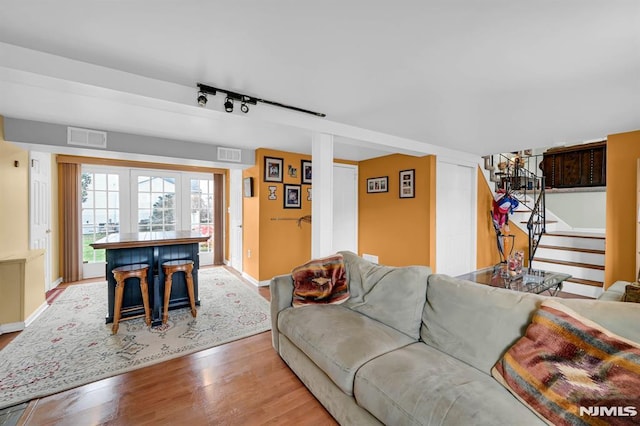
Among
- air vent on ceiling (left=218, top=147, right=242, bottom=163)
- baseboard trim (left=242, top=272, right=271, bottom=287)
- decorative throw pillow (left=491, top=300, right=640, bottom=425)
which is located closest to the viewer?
decorative throw pillow (left=491, top=300, right=640, bottom=425)

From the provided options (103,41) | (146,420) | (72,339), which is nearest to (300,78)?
(103,41)

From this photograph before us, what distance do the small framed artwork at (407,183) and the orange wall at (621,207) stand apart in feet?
7.56

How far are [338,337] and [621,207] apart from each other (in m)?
3.89

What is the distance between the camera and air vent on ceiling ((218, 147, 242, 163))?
4.05 m

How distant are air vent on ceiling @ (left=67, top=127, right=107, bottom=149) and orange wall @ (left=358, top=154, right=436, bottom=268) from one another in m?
3.92

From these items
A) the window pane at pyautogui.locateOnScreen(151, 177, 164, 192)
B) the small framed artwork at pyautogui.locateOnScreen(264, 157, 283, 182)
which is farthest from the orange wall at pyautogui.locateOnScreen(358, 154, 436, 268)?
the window pane at pyautogui.locateOnScreen(151, 177, 164, 192)

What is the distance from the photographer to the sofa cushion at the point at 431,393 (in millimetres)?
1062

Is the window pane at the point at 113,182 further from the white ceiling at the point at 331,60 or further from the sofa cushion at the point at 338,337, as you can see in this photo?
the sofa cushion at the point at 338,337

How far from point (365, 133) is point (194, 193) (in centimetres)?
397

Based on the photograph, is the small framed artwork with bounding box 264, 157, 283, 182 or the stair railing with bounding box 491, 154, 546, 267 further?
the stair railing with bounding box 491, 154, 546, 267

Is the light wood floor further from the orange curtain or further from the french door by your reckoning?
the french door

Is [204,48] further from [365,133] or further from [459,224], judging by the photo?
[459,224]

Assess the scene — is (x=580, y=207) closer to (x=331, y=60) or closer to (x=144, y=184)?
(x=331, y=60)

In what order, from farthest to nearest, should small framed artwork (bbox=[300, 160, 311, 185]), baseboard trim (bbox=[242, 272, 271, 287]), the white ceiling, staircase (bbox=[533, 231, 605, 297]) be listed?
small framed artwork (bbox=[300, 160, 311, 185]), baseboard trim (bbox=[242, 272, 271, 287]), staircase (bbox=[533, 231, 605, 297]), the white ceiling
